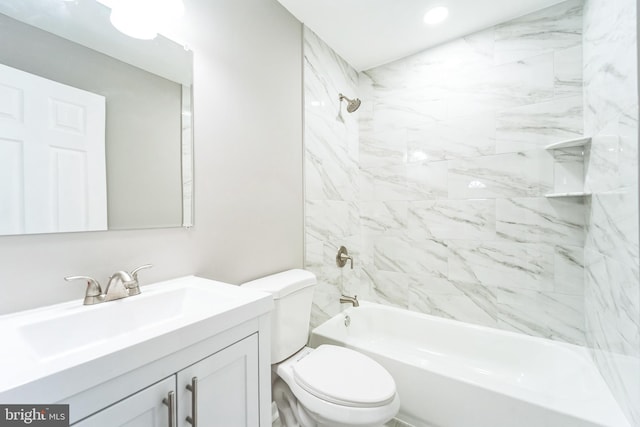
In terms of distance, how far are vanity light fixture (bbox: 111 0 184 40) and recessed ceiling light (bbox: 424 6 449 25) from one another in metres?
1.49

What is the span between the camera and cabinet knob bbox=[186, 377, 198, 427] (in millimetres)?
734

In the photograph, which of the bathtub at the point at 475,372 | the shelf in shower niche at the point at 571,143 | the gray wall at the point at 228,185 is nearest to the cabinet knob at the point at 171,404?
the gray wall at the point at 228,185

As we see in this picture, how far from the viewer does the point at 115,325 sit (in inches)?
35.6

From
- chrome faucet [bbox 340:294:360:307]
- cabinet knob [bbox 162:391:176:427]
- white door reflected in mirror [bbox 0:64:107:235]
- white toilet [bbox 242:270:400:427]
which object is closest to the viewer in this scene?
cabinet knob [bbox 162:391:176:427]

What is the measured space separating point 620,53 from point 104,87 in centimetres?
205

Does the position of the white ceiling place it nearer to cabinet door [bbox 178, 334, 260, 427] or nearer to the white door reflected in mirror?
the white door reflected in mirror

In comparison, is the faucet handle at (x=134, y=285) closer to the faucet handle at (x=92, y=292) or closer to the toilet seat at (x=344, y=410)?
the faucet handle at (x=92, y=292)

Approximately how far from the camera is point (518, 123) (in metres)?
1.82

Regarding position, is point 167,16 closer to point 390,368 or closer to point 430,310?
point 390,368

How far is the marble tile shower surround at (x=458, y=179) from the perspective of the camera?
1710 millimetres

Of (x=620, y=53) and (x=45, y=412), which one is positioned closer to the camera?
(x=45, y=412)

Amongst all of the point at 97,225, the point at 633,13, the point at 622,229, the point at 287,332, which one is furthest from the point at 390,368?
the point at 633,13

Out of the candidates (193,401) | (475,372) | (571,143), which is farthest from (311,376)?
(571,143)

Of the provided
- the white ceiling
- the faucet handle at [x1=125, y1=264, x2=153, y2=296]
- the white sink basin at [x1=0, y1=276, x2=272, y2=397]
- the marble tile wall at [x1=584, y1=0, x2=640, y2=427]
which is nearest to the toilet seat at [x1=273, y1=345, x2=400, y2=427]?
the white sink basin at [x1=0, y1=276, x2=272, y2=397]
